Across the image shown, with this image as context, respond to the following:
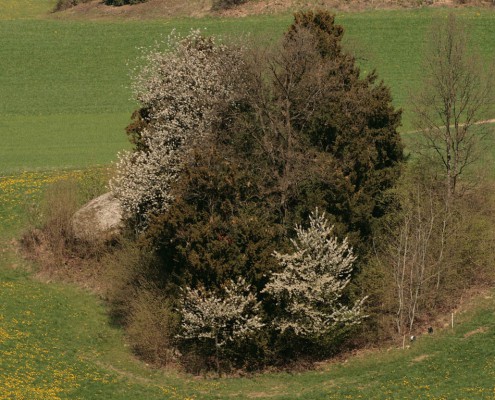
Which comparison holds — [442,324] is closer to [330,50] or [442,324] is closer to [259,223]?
[259,223]

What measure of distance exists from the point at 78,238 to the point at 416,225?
2027cm

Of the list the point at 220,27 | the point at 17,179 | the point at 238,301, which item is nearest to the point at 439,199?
the point at 238,301

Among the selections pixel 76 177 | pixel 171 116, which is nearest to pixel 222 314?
pixel 171 116

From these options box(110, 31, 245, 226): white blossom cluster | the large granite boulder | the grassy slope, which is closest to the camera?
box(110, 31, 245, 226): white blossom cluster

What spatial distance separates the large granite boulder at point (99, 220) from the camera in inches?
2461

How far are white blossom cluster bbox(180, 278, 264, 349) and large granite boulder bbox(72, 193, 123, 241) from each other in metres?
10.9

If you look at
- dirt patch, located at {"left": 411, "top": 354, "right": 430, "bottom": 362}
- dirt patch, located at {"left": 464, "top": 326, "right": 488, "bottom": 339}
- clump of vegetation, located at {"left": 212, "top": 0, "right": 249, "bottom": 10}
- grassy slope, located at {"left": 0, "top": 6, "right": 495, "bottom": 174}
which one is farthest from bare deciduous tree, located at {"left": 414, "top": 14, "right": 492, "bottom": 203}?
clump of vegetation, located at {"left": 212, "top": 0, "right": 249, "bottom": 10}

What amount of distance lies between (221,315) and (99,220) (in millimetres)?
14111

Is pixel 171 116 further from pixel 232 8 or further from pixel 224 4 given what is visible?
pixel 224 4

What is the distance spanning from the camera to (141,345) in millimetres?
54906

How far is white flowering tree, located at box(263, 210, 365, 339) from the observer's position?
2076 inches

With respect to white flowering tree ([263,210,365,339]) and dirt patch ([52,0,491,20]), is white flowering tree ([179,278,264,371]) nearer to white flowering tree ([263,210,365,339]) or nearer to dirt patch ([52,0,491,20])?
white flowering tree ([263,210,365,339])

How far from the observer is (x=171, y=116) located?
→ 58.3 m

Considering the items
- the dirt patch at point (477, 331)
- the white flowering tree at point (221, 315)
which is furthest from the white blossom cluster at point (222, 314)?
the dirt patch at point (477, 331)
